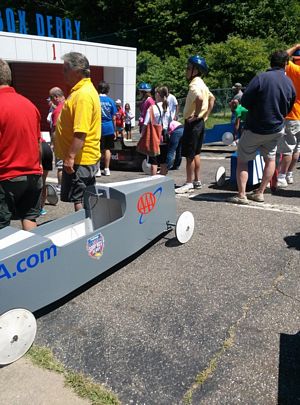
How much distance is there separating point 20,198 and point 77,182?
734 millimetres

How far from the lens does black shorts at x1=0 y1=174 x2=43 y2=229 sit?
3252 millimetres

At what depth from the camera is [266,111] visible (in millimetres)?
5133

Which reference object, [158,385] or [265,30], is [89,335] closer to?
[158,385]

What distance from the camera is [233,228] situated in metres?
4.67

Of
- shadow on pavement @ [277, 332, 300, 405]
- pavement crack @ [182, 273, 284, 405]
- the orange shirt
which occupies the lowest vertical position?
pavement crack @ [182, 273, 284, 405]

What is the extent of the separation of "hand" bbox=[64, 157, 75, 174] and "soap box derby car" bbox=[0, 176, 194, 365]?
24cm

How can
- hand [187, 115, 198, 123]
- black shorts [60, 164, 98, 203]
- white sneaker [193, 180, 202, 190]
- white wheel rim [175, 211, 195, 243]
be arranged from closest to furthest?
1. black shorts [60, 164, 98, 203]
2. white wheel rim [175, 211, 195, 243]
3. hand [187, 115, 198, 123]
4. white sneaker [193, 180, 202, 190]

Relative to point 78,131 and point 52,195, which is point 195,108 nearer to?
point 52,195

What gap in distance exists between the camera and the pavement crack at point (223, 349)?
2.33 metres

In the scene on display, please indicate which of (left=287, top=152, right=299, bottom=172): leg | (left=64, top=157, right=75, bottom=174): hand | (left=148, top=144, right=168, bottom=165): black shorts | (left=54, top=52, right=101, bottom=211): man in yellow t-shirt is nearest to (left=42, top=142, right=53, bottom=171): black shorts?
(left=54, top=52, right=101, bottom=211): man in yellow t-shirt

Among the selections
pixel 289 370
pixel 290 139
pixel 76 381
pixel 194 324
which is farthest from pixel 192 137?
pixel 76 381

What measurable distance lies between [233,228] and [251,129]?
1.45 meters

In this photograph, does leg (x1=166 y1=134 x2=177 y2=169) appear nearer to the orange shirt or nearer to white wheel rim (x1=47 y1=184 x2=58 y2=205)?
the orange shirt

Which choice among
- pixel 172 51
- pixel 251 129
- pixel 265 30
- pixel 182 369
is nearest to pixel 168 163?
pixel 251 129
